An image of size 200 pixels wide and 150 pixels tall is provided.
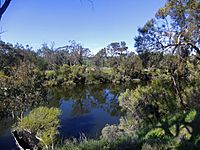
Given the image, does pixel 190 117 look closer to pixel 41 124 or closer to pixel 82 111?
pixel 41 124

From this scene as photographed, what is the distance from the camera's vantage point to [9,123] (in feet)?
75.0

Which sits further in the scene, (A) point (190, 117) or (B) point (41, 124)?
(B) point (41, 124)

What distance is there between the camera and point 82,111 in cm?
2898

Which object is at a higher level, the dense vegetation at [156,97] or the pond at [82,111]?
the dense vegetation at [156,97]

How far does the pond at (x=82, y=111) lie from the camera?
808 inches

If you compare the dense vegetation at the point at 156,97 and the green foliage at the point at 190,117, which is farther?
the green foliage at the point at 190,117

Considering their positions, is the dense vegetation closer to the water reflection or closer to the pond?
the pond

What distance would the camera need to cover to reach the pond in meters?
20.5

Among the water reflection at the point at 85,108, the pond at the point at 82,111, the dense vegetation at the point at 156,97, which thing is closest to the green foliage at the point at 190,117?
the dense vegetation at the point at 156,97

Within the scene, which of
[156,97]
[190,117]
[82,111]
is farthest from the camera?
[82,111]

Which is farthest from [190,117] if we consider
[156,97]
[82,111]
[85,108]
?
[85,108]

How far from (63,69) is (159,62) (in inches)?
1423

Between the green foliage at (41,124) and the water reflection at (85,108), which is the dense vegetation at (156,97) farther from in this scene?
the water reflection at (85,108)

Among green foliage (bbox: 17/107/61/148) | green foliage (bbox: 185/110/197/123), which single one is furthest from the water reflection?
green foliage (bbox: 185/110/197/123)
